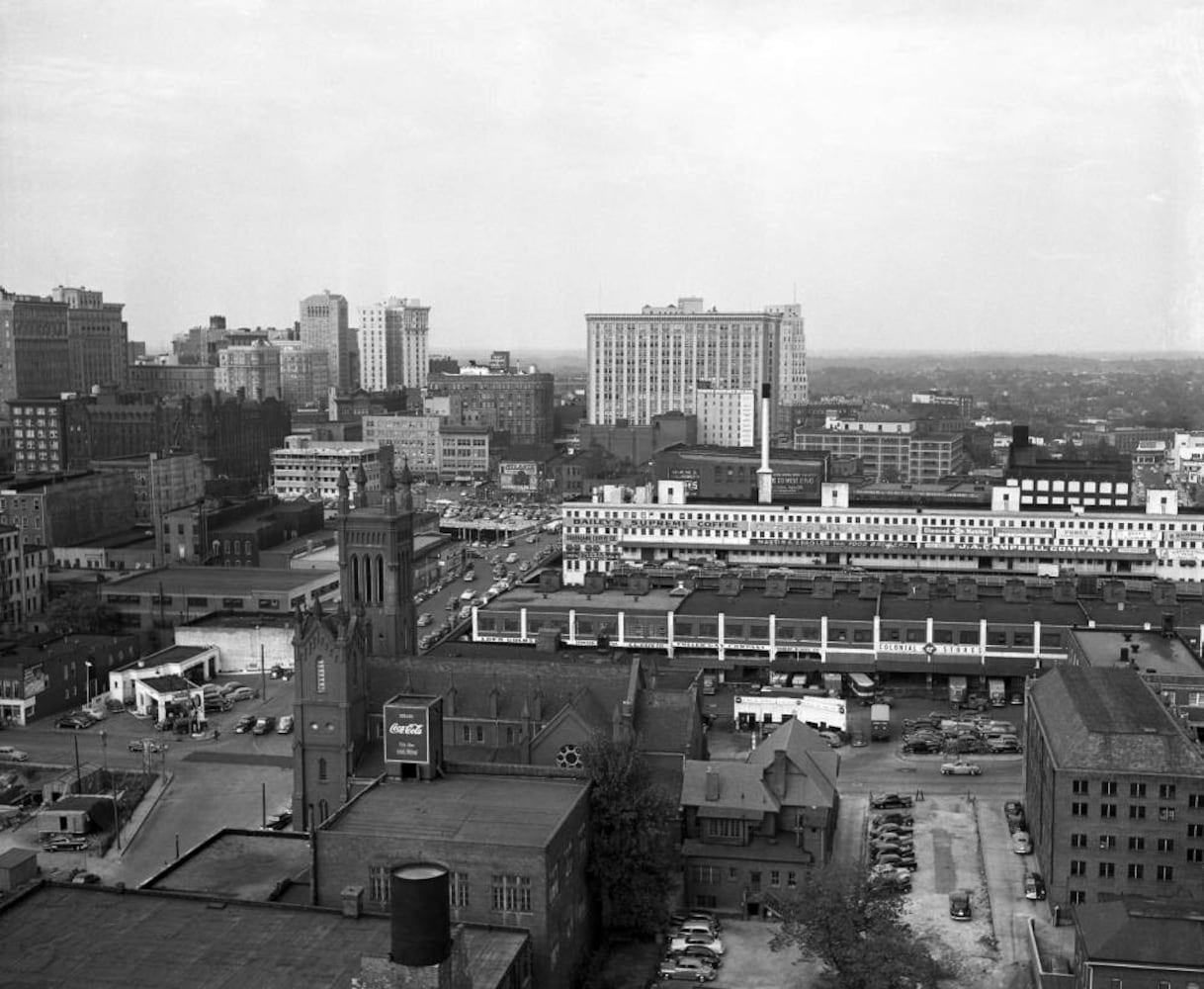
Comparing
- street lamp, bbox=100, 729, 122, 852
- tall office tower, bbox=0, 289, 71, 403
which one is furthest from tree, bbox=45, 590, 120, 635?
tall office tower, bbox=0, 289, 71, 403

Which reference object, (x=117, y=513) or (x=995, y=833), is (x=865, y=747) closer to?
(x=995, y=833)

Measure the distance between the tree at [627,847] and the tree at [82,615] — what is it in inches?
1544

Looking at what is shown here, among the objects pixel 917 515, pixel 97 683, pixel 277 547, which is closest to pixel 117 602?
pixel 97 683

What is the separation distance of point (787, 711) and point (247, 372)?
143619 millimetres

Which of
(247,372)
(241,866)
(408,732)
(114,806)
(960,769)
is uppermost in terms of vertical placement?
(247,372)

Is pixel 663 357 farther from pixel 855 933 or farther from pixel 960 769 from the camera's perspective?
pixel 855 933

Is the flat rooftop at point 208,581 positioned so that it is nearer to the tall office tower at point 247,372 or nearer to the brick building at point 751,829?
the brick building at point 751,829

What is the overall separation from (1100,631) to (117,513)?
68.8 m

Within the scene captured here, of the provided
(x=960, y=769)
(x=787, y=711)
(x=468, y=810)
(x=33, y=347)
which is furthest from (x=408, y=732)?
(x=33, y=347)

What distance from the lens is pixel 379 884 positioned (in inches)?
1246

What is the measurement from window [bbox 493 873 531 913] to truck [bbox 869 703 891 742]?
77.9 ft

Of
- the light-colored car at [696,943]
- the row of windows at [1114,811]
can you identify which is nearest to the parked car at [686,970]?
the light-colored car at [696,943]

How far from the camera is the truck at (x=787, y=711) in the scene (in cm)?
5209

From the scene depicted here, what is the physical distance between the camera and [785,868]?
37875 mm
